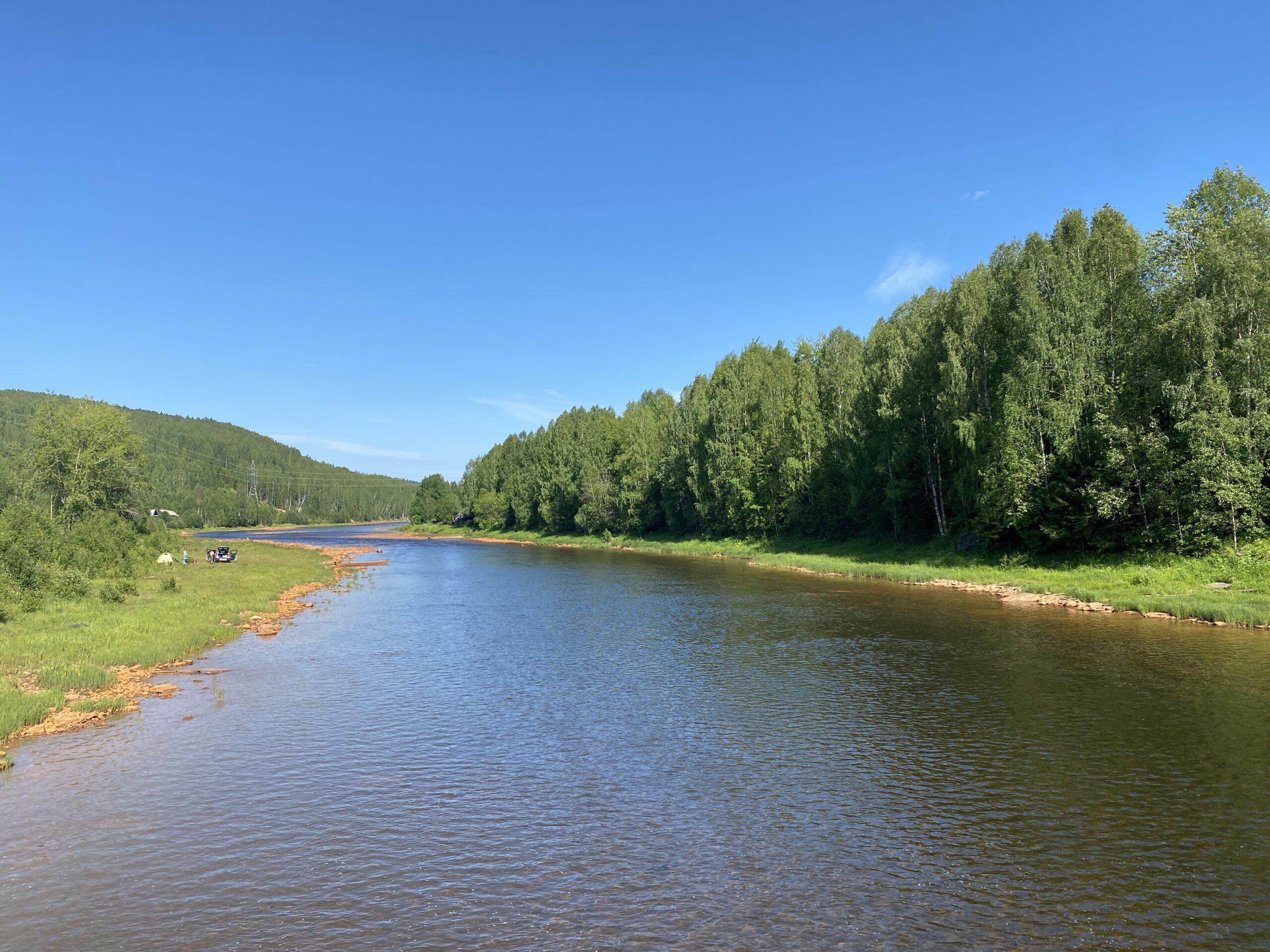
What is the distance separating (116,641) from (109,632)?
129 centimetres

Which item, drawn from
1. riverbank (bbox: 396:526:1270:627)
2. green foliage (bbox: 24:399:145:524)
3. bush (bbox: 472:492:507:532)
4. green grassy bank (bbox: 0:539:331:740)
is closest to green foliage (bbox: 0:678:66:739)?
green grassy bank (bbox: 0:539:331:740)

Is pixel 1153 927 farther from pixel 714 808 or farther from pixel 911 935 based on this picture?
pixel 714 808

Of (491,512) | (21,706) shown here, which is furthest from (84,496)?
(491,512)

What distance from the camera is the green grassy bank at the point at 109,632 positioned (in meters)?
22.4

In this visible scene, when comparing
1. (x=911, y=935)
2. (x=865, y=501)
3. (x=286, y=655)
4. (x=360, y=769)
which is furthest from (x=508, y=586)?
(x=911, y=935)

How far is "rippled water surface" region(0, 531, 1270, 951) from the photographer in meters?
11.0

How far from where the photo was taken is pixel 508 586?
59.3 metres

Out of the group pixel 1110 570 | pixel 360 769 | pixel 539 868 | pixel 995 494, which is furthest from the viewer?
pixel 995 494

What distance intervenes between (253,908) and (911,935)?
9990 millimetres

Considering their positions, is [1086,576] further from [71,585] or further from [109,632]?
[71,585]

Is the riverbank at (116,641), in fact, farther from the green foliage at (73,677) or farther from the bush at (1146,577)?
the bush at (1146,577)

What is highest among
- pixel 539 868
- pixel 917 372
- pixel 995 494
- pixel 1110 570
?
pixel 917 372

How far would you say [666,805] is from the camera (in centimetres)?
1550

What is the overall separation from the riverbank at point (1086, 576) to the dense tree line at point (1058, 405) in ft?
5.60
